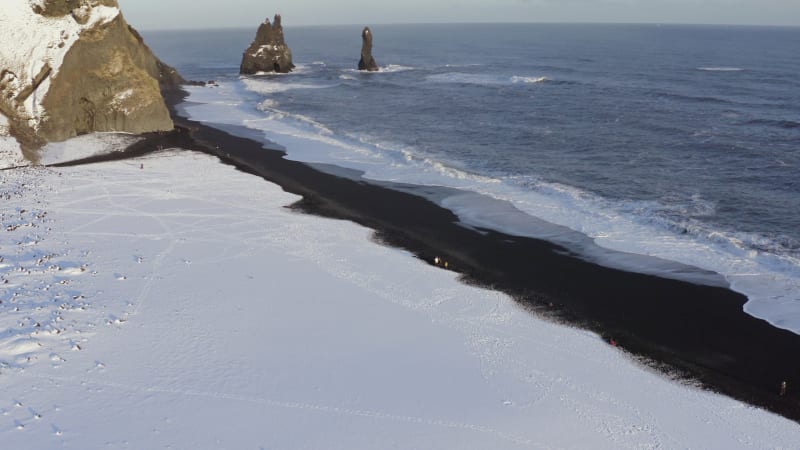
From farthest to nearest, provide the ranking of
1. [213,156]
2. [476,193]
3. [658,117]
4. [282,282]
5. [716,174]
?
[658,117] → [213,156] → [716,174] → [476,193] → [282,282]

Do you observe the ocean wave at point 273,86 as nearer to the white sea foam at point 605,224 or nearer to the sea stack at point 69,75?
the sea stack at point 69,75

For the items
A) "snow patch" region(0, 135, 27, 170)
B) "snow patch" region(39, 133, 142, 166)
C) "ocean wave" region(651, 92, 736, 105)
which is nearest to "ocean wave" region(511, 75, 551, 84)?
"ocean wave" region(651, 92, 736, 105)

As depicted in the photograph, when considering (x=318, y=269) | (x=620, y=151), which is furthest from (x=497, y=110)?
(x=318, y=269)

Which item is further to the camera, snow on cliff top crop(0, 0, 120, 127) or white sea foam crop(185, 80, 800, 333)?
snow on cliff top crop(0, 0, 120, 127)

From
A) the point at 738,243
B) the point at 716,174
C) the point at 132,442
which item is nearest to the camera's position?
the point at 132,442

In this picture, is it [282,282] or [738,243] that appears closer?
[282,282]

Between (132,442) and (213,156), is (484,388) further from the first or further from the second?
(213,156)

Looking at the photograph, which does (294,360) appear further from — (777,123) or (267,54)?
(267,54)

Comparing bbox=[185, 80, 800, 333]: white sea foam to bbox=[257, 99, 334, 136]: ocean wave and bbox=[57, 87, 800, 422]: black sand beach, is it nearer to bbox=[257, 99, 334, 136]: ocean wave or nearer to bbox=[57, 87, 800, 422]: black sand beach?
bbox=[57, 87, 800, 422]: black sand beach
